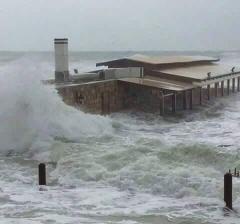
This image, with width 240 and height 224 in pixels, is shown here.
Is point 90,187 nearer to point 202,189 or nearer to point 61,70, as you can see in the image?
point 202,189

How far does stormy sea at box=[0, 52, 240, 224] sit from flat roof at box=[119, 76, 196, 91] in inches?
104

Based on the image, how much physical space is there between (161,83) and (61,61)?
223 inches

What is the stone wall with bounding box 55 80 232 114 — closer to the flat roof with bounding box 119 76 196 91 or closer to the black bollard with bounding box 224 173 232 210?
the flat roof with bounding box 119 76 196 91

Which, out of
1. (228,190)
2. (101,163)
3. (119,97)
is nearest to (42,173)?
(101,163)

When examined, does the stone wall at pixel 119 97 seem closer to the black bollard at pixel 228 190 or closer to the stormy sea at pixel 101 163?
the stormy sea at pixel 101 163

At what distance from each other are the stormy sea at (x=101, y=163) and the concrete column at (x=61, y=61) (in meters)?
3.08

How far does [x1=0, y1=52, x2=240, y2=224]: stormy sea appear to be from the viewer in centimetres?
1024

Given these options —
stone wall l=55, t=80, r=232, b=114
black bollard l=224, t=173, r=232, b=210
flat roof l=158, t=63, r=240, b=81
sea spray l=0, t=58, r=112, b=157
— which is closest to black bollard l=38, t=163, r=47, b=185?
sea spray l=0, t=58, r=112, b=157

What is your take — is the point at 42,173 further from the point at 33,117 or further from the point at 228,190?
the point at 33,117

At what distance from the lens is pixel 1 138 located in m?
17.2

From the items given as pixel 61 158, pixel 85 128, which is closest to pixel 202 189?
pixel 61 158

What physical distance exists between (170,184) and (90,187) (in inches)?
77.1

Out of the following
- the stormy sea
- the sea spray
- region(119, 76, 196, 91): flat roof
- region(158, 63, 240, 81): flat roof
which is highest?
region(158, 63, 240, 81): flat roof

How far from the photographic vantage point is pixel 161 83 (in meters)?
27.3
